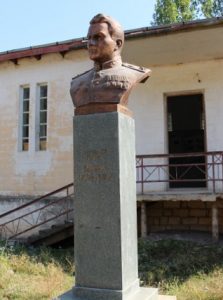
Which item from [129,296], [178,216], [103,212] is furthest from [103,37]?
[178,216]

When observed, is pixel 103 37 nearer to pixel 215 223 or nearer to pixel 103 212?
pixel 103 212

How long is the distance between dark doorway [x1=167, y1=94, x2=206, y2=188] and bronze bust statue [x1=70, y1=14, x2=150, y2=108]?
6.46 m

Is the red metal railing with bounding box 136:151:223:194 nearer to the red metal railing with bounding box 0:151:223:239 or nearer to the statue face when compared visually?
the red metal railing with bounding box 0:151:223:239

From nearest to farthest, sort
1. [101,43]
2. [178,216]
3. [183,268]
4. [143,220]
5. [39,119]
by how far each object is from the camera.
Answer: [101,43]
[183,268]
[143,220]
[178,216]
[39,119]

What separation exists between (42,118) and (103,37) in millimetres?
7928

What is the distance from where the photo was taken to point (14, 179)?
12414 mm

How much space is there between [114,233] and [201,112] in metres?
7.40

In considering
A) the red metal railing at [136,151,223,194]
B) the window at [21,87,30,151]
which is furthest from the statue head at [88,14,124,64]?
the window at [21,87,30,151]

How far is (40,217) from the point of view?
11.6 meters

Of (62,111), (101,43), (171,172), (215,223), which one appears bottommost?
(215,223)

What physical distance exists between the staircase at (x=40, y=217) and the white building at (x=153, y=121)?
16.4 inches

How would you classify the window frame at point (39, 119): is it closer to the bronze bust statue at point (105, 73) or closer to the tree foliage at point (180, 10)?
the bronze bust statue at point (105, 73)

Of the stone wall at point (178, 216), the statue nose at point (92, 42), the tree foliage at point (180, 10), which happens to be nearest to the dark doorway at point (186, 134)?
the stone wall at point (178, 216)

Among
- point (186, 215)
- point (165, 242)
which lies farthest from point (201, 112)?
point (165, 242)
